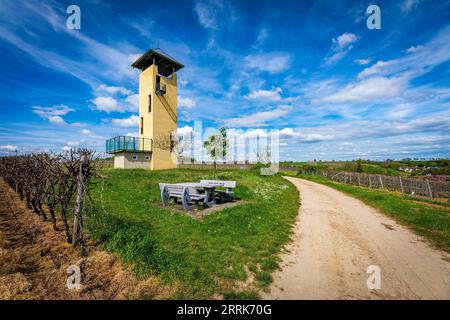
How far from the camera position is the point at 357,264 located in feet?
14.3

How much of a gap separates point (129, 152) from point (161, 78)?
31.2 ft

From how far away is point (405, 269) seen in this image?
13.8ft

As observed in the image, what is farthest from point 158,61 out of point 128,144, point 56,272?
point 56,272

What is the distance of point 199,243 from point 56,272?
2817 mm

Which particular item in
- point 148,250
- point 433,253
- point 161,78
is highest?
point 161,78

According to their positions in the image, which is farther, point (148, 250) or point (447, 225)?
point (447, 225)

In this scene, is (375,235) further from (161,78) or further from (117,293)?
(161,78)

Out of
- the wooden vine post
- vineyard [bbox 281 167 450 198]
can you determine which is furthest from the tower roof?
vineyard [bbox 281 167 450 198]

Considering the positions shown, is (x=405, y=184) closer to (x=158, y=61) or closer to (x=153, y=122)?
(x=153, y=122)

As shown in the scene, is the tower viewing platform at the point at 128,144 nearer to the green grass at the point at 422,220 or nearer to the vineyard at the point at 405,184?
the green grass at the point at 422,220

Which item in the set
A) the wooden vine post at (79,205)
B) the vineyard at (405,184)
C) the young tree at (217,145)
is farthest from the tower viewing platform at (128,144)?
the vineyard at (405,184)
